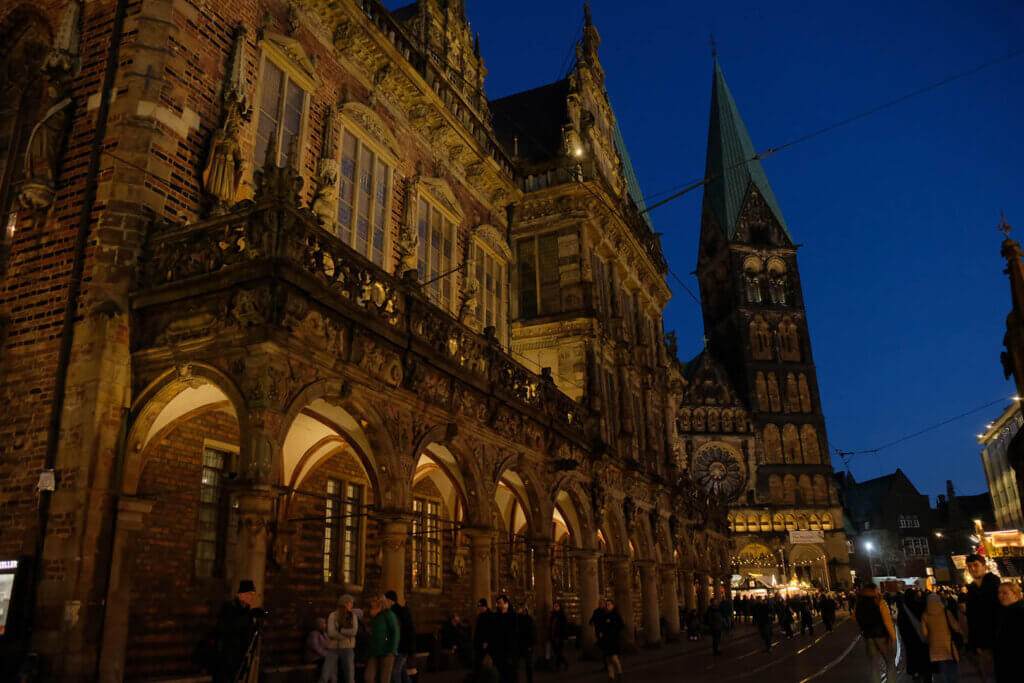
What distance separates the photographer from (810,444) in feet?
241

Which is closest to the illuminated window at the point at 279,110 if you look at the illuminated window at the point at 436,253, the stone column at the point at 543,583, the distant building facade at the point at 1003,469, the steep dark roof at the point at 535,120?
the illuminated window at the point at 436,253

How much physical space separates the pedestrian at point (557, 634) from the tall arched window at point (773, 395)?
62.8m

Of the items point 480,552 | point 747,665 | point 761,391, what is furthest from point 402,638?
point 761,391

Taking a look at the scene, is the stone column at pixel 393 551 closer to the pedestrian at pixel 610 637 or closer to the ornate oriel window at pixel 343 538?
the ornate oriel window at pixel 343 538

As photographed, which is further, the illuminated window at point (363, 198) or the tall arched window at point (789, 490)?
the tall arched window at point (789, 490)

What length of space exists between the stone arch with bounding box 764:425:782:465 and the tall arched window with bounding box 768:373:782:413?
2307mm

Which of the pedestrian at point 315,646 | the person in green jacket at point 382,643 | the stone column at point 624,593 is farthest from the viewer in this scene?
the stone column at point 624,593

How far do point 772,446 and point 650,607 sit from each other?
5255cm

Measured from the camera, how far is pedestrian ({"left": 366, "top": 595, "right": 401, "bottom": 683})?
1007cm

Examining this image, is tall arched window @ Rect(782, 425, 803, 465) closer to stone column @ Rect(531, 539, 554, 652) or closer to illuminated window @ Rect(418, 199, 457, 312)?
illuminated window @ Rect(418, 199, 457, 312)

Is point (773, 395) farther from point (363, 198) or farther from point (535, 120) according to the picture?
point (363, 198)

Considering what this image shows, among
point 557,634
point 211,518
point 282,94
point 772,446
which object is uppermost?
point 772,446

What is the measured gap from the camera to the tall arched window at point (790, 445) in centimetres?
7311

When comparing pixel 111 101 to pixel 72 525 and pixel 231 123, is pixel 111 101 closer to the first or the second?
pixel 231 123
